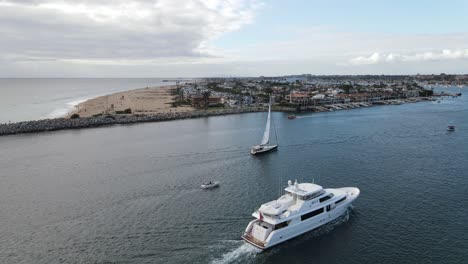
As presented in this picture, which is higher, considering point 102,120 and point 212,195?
point 102,120

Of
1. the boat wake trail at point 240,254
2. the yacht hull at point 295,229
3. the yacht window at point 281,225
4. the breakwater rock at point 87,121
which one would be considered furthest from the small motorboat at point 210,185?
the breakwater rock at point 87,121

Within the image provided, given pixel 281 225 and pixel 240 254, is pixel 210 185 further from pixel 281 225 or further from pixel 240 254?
pixel 240 254

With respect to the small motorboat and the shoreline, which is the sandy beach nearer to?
the shoreline

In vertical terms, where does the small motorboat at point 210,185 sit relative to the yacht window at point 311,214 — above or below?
above

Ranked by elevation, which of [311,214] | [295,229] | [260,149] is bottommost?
[295,229]

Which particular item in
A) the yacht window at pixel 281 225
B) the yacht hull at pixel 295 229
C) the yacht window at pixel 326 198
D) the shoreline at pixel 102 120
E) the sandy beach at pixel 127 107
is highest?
the sandy beach at pixel 127 107

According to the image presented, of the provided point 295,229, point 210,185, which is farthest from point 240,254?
point 210,185

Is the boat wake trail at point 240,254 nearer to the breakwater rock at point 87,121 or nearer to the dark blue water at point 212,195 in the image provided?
the dark blue water at point 212,195
